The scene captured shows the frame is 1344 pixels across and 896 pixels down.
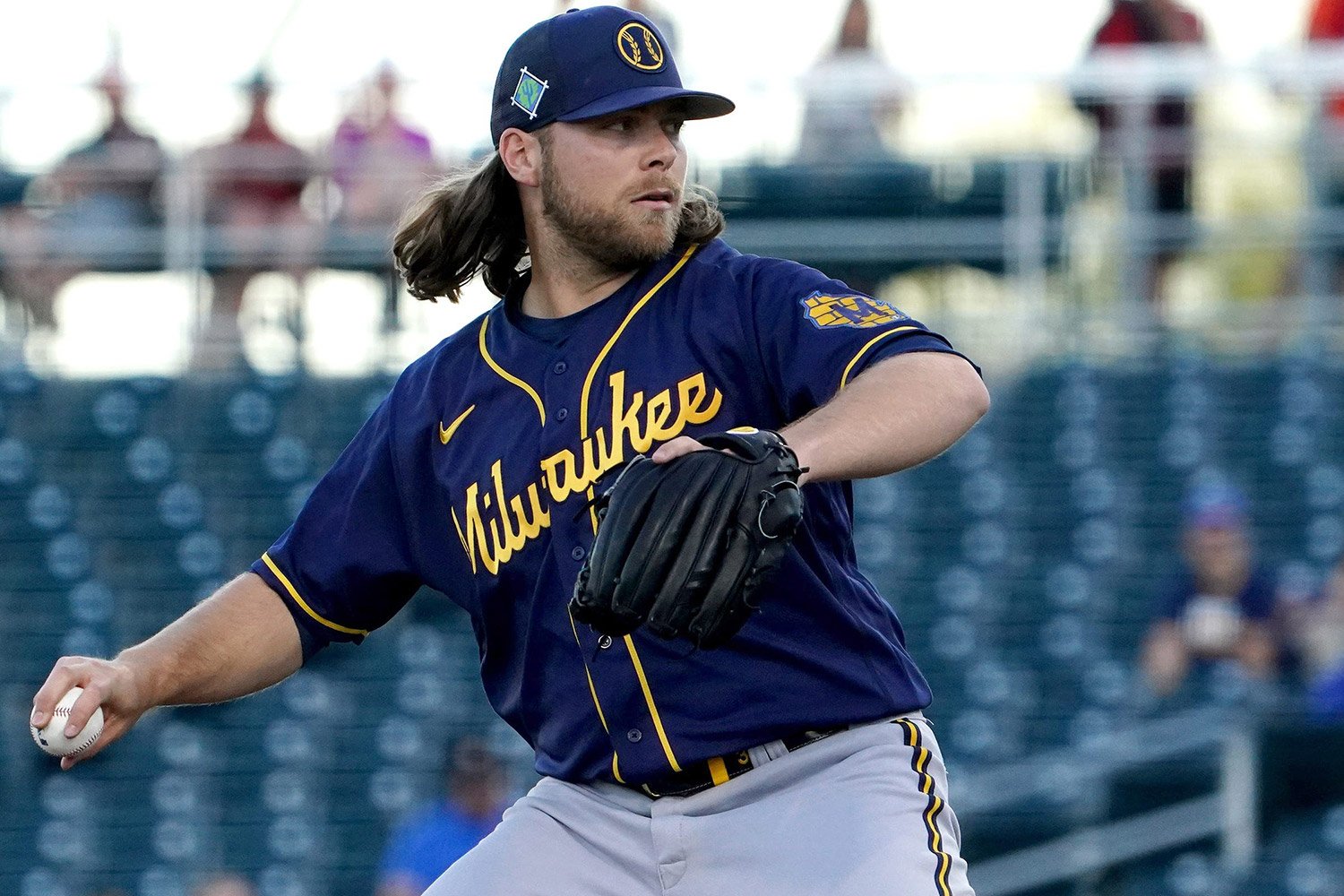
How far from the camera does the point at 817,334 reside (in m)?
2.81

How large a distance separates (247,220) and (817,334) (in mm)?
5184

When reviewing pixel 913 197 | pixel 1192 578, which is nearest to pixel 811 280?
pixel 1192 578

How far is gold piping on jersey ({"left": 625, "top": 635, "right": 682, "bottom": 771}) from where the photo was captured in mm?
2844

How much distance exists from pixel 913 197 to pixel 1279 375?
5.19 ft

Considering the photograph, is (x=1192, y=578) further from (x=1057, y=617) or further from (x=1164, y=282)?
(x=1164, y=282)

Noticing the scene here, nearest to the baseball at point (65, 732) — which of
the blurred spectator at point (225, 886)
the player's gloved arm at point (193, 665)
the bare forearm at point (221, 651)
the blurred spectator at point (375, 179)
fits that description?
the player's gloved arm at point (193, 665)

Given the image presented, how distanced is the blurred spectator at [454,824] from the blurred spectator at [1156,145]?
10.3ft

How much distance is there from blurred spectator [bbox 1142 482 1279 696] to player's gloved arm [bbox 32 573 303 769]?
4.43 meters

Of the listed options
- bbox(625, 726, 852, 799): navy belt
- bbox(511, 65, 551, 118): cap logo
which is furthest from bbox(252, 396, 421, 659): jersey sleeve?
bbox(625, 726, 852, 799): navy belt

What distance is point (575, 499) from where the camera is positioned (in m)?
2.98

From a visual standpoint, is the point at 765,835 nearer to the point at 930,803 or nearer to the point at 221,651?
the point at 930,803

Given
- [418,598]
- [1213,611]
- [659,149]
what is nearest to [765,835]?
[659,149]

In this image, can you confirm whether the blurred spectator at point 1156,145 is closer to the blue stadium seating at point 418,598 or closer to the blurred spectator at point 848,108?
the blue stadium seating at point 418,598

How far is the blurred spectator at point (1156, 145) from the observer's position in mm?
7621
